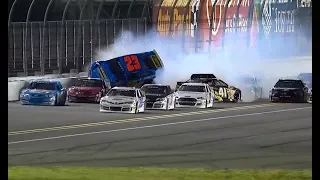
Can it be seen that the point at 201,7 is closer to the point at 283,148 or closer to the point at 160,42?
the point at 160,42

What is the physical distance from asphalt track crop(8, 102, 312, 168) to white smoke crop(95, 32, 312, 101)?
0.33m

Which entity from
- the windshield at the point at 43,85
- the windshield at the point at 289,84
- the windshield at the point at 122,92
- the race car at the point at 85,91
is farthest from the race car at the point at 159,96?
the windshield at the point at 289,84

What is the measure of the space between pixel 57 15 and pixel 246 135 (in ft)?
8.17

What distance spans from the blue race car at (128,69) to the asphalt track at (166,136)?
38cm

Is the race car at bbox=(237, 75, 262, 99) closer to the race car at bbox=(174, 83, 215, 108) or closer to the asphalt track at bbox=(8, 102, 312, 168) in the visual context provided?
the asphalt track at bbox=(8, 102, 312, 168)

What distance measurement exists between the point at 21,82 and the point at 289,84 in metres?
2.95

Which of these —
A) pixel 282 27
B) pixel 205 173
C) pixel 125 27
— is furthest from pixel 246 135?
pixel 125 27

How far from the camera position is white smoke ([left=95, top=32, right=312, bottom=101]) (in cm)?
854

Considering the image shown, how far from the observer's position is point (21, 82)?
836 cm

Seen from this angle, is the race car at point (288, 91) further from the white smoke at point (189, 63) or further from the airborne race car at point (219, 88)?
the airborne race car at point (219, 88)

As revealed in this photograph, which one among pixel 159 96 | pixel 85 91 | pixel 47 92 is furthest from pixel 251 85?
pixel 47 92

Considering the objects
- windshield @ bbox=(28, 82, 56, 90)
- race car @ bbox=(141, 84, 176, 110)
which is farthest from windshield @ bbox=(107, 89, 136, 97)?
windshield @ bbox=(28, 82, 56, 90)

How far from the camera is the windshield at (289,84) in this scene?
835cm

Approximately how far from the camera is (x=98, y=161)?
805 cm
